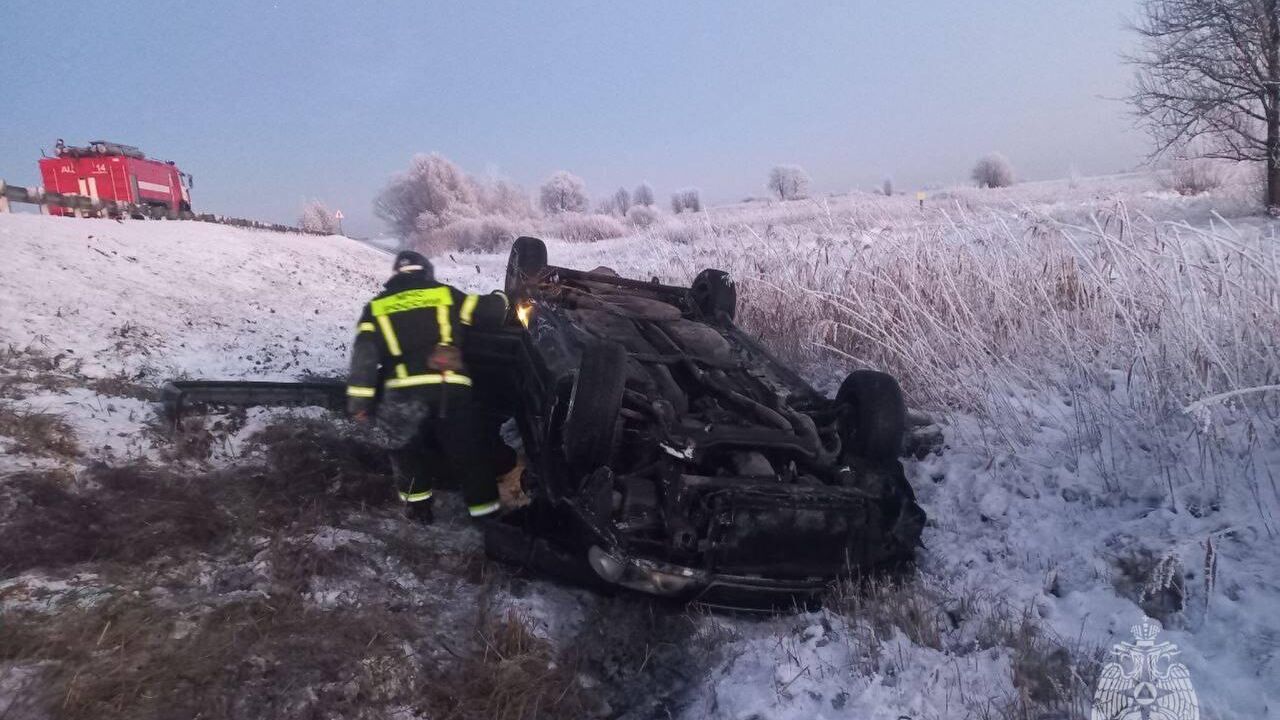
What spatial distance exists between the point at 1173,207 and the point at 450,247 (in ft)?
89.2

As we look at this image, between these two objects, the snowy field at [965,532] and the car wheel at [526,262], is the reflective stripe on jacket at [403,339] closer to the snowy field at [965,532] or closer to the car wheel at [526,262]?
the snowy field at [965,532]

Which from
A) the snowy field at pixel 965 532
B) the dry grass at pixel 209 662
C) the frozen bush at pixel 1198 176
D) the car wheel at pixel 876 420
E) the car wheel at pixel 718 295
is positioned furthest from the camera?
the frozen bush at pixel 1198 176

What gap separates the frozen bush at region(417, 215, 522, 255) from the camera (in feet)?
99.4

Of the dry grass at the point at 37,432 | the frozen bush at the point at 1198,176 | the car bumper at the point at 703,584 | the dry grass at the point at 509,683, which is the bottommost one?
the dry grass at the point at 509,683

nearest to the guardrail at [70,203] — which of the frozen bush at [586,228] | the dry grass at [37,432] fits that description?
the dry grass at [37,432]

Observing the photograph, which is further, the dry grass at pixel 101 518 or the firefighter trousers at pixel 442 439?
the firefighter trousers at pixel 442 439

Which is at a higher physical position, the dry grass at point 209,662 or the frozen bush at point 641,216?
the frozen bush at point 641,216

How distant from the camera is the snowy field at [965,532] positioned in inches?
93.7

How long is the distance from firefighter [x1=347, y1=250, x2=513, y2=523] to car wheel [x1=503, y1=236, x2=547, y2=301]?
158 cm

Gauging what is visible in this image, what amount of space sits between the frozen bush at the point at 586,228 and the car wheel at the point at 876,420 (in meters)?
27.1

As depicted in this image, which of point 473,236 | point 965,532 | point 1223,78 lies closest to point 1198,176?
point 1223,78

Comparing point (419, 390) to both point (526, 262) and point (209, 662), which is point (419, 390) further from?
point (526, 262)

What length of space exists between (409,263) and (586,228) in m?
29.0

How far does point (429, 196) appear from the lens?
40.7 m
